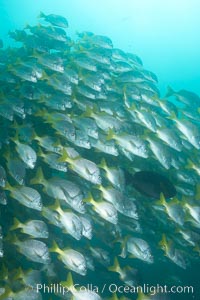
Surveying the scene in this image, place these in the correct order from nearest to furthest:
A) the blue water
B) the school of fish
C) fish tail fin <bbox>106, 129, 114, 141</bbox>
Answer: the school of fish → fish tail fin <bbox>106, 129, 114, 141</bbox> → the blue water

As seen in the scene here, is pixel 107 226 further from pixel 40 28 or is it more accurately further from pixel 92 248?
pixel 40 28

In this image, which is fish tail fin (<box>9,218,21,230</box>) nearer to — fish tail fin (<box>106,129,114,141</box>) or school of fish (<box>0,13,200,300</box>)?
school of fish (<box>0,13,200,300</box>)

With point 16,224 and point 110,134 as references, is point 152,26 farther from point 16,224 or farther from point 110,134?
point 16,224

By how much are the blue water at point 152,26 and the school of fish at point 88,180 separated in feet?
163

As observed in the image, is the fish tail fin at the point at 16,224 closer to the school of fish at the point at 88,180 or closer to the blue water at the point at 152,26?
the school of fish at the point at 88,180

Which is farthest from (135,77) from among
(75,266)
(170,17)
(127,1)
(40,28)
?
(170,17)

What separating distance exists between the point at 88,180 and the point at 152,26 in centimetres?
7120

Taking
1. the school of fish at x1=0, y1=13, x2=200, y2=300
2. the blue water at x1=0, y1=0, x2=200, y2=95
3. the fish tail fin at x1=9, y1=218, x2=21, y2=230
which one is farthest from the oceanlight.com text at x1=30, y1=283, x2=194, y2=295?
the blue water at x1=0, y1=0, x2=200, y2=95

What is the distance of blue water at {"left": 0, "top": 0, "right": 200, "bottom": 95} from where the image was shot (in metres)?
59.6

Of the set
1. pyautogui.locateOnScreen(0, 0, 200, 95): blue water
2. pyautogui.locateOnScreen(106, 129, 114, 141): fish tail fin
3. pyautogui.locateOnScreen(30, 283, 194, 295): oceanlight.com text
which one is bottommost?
pyautogui.locateOnScreen(30, 283, 194, 295): oceanlight.com text

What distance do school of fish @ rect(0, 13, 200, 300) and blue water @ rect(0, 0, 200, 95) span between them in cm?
4969

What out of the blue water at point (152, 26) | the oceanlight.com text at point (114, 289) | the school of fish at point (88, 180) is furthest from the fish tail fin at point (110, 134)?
the blue water at point (152, 26)

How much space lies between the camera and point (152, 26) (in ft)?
228

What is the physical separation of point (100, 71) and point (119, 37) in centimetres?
6744
